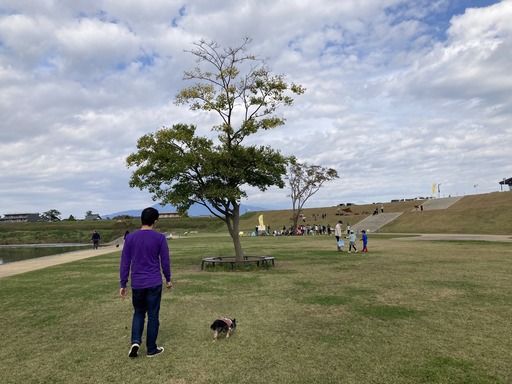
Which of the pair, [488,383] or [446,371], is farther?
[446,371]

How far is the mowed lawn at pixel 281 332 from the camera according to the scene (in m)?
5.11

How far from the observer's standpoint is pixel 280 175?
57.0 ft

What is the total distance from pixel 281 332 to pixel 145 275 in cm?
271

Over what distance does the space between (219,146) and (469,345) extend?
1327 centimetres

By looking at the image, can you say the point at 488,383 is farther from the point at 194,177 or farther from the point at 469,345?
the point at 194,177

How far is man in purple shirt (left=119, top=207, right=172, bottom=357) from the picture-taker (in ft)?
18.9

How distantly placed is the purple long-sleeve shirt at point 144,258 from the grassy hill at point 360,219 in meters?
40.5

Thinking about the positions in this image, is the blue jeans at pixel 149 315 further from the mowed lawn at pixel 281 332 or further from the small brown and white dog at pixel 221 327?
the small brown and white dog at pixel 221 327

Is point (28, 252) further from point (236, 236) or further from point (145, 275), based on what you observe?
point (145, 275)

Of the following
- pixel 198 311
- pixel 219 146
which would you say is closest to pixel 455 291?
pixel 198 311

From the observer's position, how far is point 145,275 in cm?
576

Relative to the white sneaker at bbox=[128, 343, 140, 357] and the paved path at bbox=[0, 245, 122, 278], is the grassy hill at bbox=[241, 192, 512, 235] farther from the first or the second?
the white sneaker at bbox=[128, 343, 140, 357]

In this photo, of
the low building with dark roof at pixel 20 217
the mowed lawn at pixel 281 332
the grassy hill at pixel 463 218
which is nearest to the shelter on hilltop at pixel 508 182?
the grassy hill at pixel 463 218

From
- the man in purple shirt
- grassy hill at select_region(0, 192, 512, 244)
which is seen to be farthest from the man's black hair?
grassy hill at select_region(0, 192, 512, 244)
